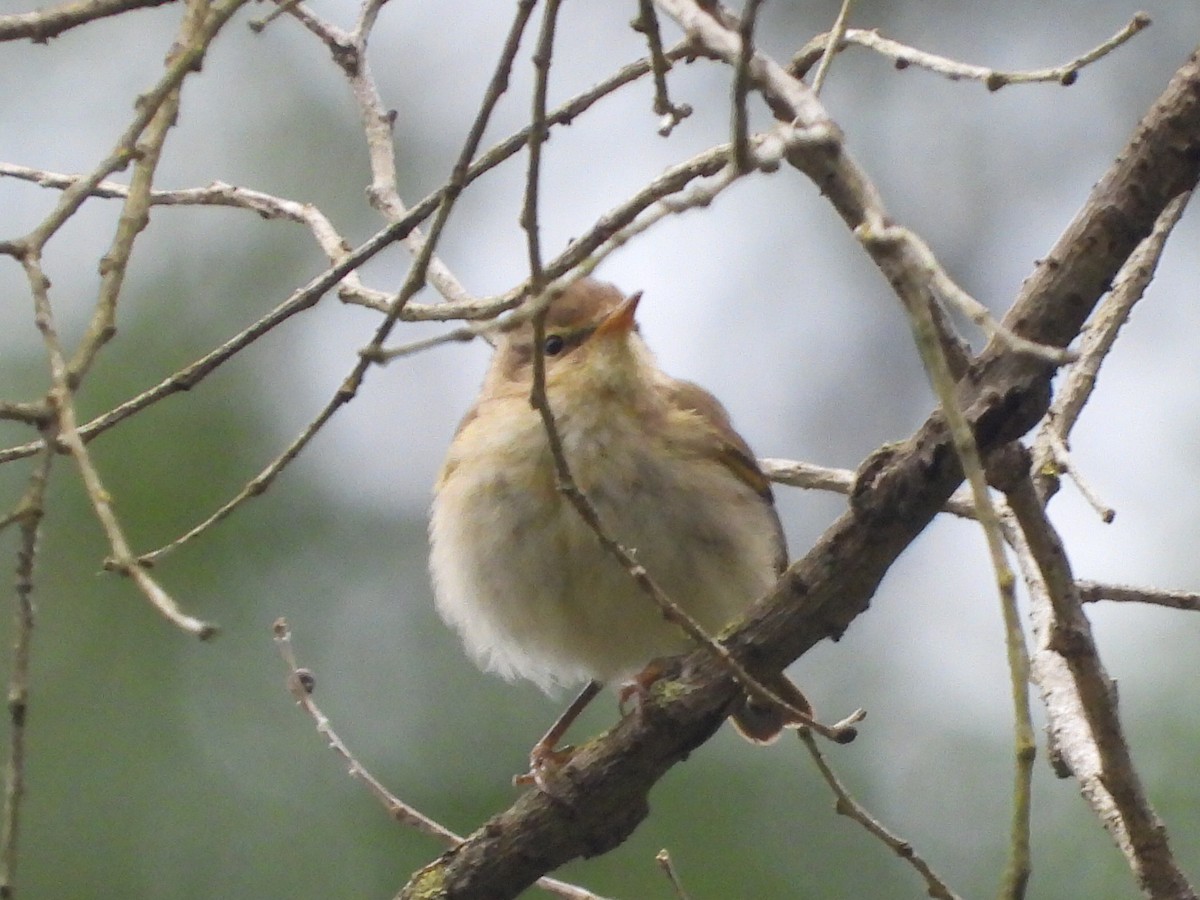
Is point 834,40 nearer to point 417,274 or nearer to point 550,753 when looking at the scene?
point 417,274

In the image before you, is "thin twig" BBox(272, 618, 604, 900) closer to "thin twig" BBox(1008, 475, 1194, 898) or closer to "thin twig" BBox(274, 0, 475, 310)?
"thin twig" BBox(274, 0, 475, 310)

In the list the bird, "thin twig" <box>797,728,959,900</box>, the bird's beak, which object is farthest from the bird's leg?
the bird's beak

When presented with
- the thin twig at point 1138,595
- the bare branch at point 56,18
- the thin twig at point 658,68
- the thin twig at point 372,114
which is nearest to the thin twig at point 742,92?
the thin twig at point 658,68

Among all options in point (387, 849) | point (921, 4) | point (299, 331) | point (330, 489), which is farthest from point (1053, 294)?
point (921, 4)

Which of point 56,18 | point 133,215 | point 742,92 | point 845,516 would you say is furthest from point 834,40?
point 56,18

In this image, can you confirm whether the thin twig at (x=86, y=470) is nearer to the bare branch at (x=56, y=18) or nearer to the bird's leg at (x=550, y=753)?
the bare branch at (x=56, y=18)

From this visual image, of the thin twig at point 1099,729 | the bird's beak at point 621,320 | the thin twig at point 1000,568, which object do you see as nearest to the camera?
the thin twig at point 1000,568
